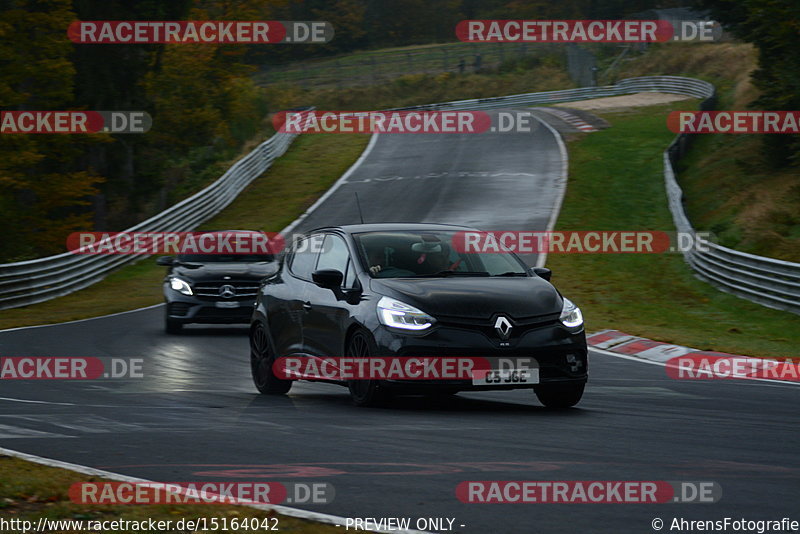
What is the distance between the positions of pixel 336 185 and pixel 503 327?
34.8 meters

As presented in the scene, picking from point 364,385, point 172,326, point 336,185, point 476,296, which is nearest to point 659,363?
point 476,296

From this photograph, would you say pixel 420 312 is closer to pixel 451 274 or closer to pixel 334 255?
pixel 451 274

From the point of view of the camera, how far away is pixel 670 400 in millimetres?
11336

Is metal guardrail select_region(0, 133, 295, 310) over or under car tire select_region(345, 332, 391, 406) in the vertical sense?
under

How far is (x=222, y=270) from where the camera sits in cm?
1923

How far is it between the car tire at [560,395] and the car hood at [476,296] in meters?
0.64

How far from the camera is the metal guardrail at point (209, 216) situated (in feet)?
Answer: 74.3

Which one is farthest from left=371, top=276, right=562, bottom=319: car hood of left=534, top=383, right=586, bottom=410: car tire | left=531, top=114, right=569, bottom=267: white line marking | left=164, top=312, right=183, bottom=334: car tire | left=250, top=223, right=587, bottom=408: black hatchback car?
left=531, top=114, right=569, bottom=267: white line marking

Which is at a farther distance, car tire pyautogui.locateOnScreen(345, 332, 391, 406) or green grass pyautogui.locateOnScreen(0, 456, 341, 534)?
car tire pyautogui.locateOnScreen(345, 332, 391, 406)

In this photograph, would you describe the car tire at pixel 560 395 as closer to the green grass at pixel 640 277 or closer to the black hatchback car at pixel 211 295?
the green grass at pixel 640 277

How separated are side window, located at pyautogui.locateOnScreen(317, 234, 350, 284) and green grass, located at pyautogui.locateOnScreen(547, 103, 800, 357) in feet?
20.6

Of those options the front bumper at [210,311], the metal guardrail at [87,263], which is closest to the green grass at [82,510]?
the front bumper at [210,311]

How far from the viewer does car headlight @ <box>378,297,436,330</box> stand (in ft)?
33.7

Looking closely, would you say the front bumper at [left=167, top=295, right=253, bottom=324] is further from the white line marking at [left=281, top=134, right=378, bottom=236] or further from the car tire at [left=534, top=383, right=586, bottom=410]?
the white line marking at [left=281, top=134, right=378, bottom=236]
